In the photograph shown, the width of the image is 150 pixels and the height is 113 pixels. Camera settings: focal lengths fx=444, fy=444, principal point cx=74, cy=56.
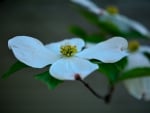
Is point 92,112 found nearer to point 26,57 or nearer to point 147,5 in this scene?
point 147,5

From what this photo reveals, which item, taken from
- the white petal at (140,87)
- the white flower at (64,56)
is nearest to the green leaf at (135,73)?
the white petal at (140,87)

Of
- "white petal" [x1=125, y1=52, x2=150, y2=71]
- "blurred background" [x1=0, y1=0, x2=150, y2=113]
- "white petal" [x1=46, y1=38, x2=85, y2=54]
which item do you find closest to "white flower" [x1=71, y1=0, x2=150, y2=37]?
"white petal" [x1=125, y1=52, x2=150, y2=71]

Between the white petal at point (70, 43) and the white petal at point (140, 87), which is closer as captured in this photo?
the white petal at point (70, 43)

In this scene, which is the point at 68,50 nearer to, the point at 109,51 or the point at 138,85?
the point at 109,51

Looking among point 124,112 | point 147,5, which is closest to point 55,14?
point 147,5

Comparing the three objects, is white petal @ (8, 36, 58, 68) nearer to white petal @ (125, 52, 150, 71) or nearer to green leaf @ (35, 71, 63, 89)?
green leaf @ (35, 71, 63, 89)

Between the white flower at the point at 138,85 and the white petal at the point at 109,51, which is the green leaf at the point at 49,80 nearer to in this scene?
the white petal at the point at 109,51
